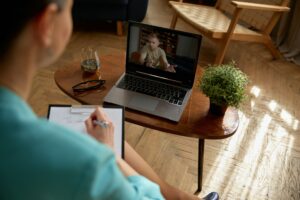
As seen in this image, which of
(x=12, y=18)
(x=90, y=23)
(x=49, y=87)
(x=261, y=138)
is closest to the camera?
(x=12, y=18)

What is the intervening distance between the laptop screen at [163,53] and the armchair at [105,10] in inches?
52.0

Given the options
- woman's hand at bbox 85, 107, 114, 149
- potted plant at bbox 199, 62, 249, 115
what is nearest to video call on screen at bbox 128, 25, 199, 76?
potted plant at bbox 199, 62, 249, 115

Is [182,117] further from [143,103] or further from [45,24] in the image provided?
[45,24]

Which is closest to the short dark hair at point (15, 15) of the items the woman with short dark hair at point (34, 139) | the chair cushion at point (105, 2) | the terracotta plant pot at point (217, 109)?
the woman with short dark hair at point (34, 139)

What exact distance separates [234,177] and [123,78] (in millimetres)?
727

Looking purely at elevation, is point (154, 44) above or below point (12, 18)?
below

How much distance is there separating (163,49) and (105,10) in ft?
4.79

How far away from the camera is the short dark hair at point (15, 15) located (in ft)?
1.26

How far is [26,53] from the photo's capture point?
0.43 meters

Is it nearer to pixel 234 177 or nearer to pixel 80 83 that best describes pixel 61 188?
pixel 80 83

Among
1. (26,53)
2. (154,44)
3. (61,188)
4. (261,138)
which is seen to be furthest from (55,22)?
(261,138)

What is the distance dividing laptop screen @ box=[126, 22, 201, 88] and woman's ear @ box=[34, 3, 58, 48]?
0.79m

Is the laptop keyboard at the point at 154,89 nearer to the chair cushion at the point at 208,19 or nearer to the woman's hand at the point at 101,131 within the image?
the woman's hand at the point at 101,131

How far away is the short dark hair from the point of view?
1.26 ft
